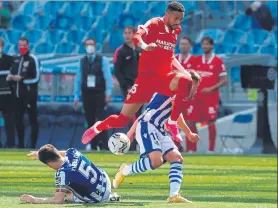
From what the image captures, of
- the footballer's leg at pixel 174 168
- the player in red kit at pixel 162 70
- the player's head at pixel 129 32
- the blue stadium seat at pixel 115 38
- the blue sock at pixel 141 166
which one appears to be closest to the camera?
the footballer's leg at pixel 174 168

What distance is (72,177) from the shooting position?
35.1 feet

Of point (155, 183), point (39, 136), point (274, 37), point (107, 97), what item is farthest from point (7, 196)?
point (274, 37)

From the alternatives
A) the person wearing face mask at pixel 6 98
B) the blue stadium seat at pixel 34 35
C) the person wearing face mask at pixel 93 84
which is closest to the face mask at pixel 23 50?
the person wearing face mask at pixel 6 98

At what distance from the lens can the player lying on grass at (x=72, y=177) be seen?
34.9 ft

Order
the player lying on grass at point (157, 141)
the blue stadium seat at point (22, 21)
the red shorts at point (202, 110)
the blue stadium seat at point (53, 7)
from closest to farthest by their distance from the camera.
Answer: the player lying on grass at point (157, 141) → the red shorts at point (202, 110) → the blue stadium seat at point (53, 7) → the blue stadium seat at point (22, 21)

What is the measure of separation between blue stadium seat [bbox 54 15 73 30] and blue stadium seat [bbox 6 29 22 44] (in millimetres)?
923

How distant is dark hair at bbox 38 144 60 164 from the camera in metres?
10.5

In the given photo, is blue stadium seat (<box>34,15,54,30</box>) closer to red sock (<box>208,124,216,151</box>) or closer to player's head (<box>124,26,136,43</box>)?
player's head (<box>124,26,136,43</box>)

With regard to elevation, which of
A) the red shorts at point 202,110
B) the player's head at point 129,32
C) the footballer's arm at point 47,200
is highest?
the player's head at point 129,32

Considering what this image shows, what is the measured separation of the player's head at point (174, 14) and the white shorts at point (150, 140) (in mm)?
1402

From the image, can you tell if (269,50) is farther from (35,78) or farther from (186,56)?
(35,78)

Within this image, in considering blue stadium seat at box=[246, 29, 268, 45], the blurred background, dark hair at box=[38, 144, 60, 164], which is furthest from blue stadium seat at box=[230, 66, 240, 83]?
dark hair at box=[38, 144, 60, 164]

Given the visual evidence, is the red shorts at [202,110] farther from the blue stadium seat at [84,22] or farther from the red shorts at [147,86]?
the red shorts at [147,86]

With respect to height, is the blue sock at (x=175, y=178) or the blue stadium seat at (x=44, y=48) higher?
the blue stadium seat at (x=44, y=48)
